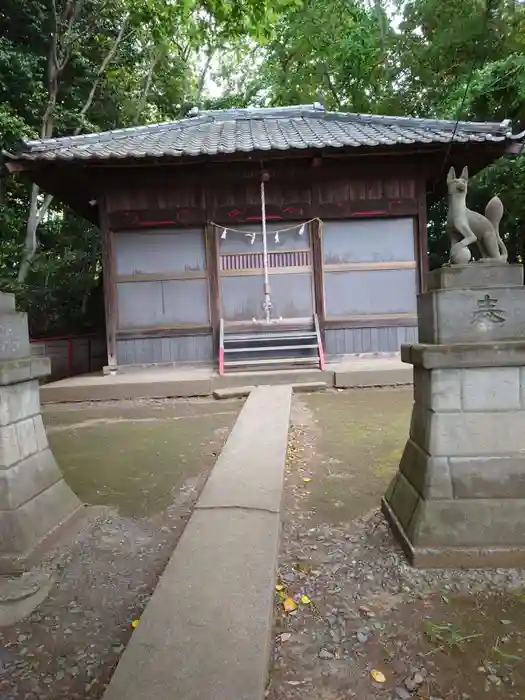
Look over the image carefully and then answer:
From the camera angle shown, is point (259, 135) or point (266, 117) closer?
point (259, 135)

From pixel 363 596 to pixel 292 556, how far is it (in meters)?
0.54

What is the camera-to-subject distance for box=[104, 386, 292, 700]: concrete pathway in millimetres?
1764

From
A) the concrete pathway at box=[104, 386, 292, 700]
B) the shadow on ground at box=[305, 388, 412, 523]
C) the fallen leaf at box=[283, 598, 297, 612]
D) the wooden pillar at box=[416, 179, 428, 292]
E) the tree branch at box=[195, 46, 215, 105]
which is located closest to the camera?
the concrete pathway at box=[104, 386, 292, 700]

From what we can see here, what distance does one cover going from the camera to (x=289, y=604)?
8.06 feet

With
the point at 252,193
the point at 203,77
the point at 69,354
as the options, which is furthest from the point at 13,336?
the point at 203,77

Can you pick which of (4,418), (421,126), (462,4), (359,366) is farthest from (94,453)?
(462,4)

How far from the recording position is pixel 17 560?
2838mm

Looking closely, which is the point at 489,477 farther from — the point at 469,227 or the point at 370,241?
the point at 370,241

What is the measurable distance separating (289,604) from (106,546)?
1.36 meters

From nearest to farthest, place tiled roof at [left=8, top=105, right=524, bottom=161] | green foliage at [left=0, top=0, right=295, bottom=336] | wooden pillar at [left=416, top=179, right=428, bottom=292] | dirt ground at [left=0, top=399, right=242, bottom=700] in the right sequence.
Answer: dirt ground at [left=0, top=399, right=242, bottom=700]
tiled roof at [left=8, top=105, right=524, bottom=161]
wooden pillar at [left=416, top=179, right=428, bottom=292]
green foliage at [left=0, top=0, right=295, bottom=336]

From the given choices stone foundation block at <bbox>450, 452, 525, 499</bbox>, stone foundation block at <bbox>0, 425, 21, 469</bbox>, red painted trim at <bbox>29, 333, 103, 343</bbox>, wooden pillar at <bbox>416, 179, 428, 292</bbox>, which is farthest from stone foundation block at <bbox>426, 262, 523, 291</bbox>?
red painted trim at <bbox>29, 333, 103, 343</bbox>

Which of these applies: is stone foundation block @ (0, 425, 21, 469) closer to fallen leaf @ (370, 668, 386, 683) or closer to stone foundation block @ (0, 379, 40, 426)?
stone foundation block @ (0, 379, 40, 426)

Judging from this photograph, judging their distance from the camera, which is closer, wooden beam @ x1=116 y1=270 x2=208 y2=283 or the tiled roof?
the tiled roof

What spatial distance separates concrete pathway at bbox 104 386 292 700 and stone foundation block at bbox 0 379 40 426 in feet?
4.26
